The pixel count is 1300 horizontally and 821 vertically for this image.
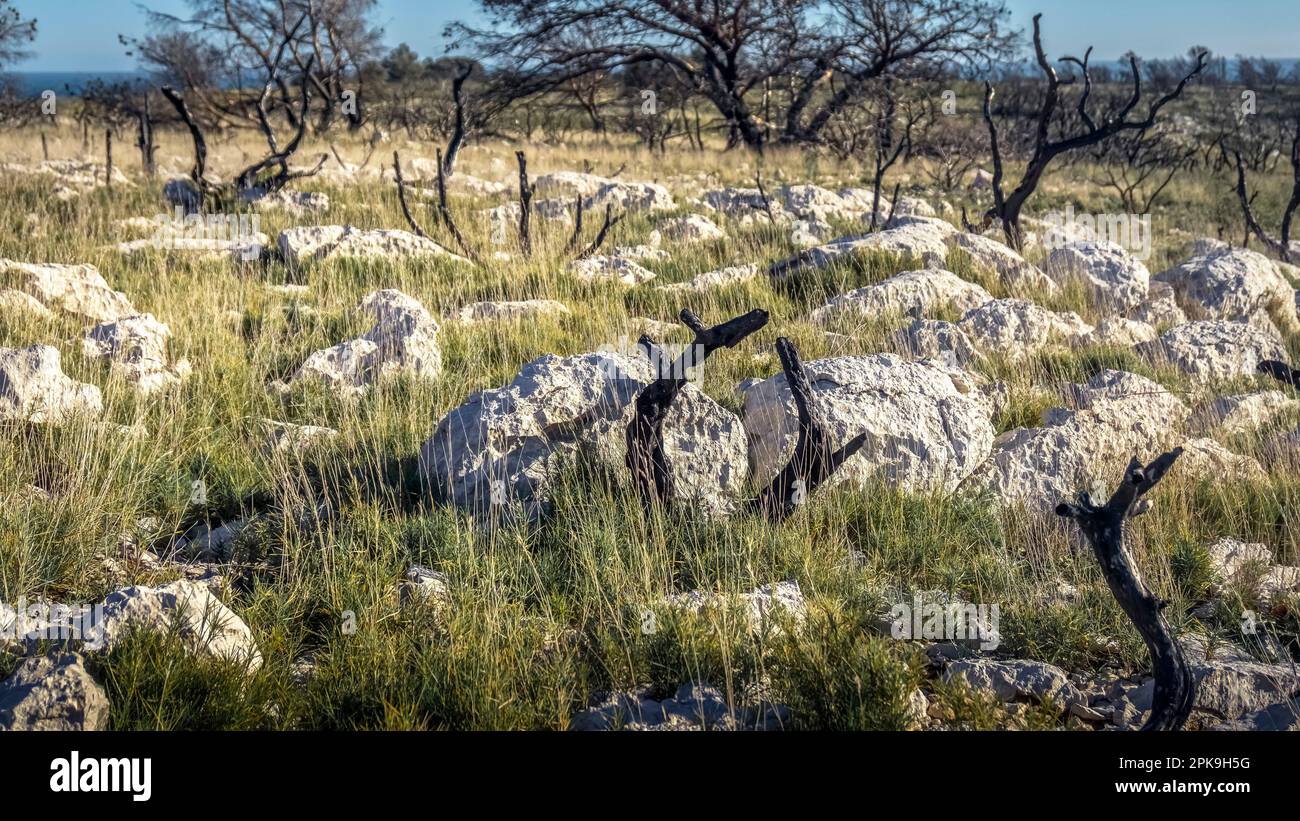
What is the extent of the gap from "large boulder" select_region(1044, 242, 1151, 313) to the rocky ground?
0.19m

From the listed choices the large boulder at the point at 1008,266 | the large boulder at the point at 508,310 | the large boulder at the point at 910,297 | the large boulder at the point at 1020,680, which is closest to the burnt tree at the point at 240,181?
the large boulder at the point at 508,310

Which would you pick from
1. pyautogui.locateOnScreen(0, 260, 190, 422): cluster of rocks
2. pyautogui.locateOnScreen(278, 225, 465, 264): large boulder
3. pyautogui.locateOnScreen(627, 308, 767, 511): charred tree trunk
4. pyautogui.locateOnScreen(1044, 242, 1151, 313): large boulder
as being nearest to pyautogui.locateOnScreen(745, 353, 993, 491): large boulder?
pyautogui.locateOnScreen(627, 308, 767, 511): charred tree trunk

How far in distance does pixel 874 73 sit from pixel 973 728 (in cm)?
2129

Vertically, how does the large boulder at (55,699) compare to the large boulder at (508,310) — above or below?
below

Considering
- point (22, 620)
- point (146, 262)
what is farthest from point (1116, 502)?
point (146, 262)

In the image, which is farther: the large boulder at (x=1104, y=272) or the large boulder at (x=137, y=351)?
the large boulder at (x=1104, y=272)

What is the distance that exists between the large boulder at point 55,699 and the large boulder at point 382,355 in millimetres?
2937

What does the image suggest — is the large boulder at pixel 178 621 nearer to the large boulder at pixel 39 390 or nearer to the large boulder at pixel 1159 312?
the large boulder at pixel 39 390

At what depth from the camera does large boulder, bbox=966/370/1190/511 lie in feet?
15.5

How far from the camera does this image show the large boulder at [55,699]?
8.17ft

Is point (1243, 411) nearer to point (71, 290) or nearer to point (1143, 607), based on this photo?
point (1143, 607)

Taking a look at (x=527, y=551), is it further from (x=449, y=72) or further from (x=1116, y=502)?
(x=449, y=72)

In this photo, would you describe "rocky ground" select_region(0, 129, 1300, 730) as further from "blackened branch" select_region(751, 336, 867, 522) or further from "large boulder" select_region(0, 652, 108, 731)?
"blackened branch" select_region(751, 336, 867, 522)
